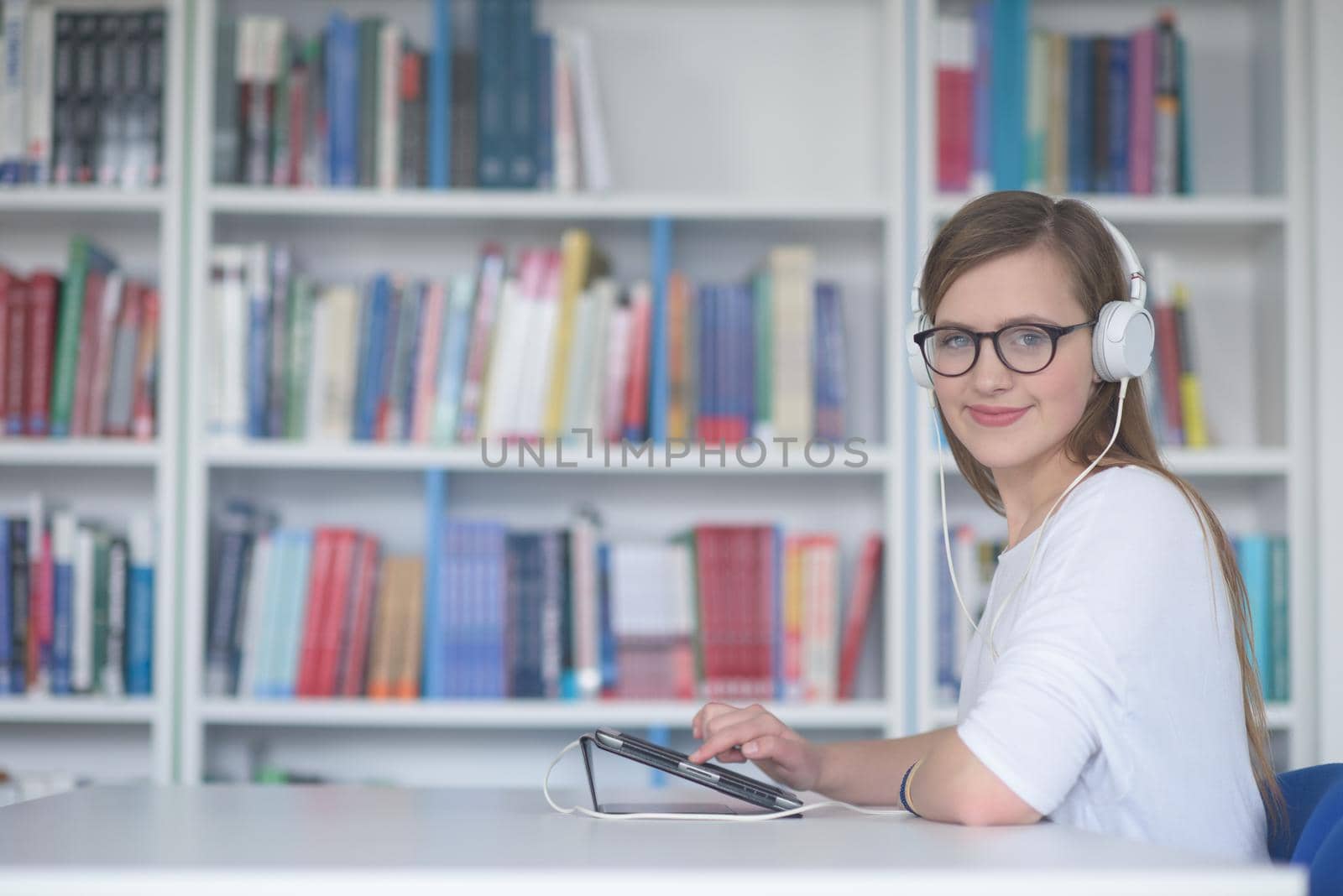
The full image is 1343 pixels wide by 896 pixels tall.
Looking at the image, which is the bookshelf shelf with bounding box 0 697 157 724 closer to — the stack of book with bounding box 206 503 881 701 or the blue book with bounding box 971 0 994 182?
the stack of book with bounding box 206 503 881 701

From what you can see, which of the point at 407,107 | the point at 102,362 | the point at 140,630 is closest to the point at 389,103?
the point at 407,107

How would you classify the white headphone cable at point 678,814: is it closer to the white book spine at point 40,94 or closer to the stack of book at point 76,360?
the stack of book at point 76,360

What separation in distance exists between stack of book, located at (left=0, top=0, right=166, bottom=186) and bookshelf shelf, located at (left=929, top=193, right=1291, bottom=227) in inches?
59.9

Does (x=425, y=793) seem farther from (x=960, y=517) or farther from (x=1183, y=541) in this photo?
(x=960, y=517)

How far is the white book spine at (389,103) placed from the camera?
2.45 metres

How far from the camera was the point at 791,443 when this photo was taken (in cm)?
245

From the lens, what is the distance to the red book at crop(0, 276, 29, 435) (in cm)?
242

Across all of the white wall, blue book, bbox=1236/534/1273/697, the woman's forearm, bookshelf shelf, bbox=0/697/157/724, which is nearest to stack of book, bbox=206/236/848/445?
bookshelf shelf, bbox=0/697/157/724

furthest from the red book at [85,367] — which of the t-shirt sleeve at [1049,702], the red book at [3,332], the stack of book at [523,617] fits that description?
the t-shirt sleeve at [1049,702]

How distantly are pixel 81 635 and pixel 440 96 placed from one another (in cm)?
122

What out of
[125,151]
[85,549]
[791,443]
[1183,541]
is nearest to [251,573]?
[85,549]

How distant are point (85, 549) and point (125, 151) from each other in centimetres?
76

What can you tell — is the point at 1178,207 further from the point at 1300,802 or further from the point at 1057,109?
the point at 1300,802

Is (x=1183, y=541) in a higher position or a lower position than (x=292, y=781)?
higher
